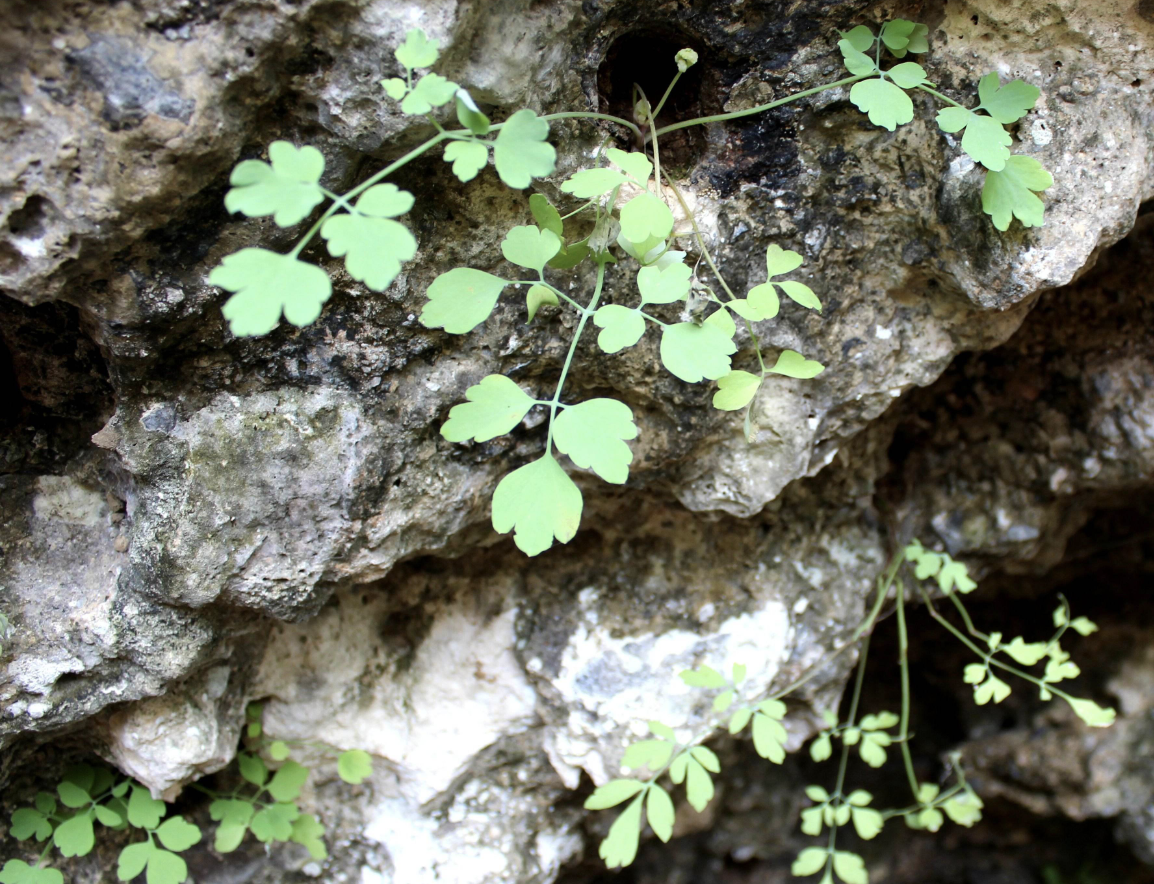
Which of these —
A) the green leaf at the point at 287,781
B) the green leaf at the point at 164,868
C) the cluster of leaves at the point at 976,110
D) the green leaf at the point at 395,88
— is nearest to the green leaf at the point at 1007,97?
the cluster of leaves at the point at 976,110

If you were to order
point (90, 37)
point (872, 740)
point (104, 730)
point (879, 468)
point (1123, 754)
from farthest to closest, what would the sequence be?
point (1123, 754), point (879, 468), point (872, 740), point (104, 730), point (90, 37)

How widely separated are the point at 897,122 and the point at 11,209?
0.90 m

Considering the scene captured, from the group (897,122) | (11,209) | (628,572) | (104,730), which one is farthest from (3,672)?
(897,122)

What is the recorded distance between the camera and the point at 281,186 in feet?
2.27

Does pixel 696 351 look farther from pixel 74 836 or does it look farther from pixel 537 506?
pixel 74 836

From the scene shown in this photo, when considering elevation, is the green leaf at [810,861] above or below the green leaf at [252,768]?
below

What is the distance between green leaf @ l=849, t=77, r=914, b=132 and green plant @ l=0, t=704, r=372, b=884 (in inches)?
45.3

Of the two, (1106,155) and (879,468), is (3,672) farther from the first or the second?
(1106,155)

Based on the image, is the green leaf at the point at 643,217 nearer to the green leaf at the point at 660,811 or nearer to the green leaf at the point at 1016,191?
the green leaf at the point at 1016,191

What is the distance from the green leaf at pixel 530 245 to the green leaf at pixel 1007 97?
0.53m

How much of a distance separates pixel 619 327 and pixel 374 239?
275 mm

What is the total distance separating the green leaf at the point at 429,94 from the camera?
745 mm

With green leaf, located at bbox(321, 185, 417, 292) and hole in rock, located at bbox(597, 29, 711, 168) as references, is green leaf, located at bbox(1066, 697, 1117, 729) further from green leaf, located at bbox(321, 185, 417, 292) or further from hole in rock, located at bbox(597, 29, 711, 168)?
green leaf, located at bbox(321, 185, 417, 292)

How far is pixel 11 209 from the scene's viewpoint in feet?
2.44
